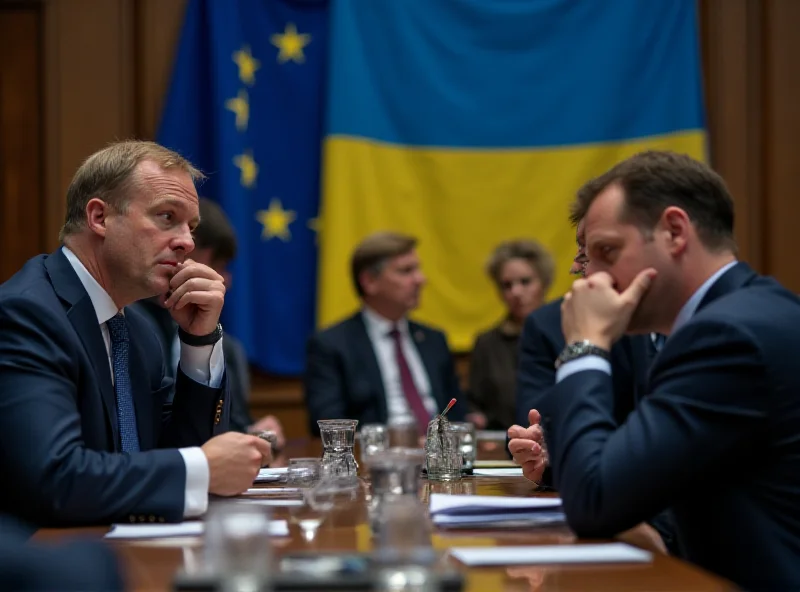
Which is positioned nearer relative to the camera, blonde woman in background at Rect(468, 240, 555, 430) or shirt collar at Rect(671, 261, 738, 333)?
shirt collar at Rect(671, 261, 738, 333)

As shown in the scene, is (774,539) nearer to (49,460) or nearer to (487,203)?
(49,460)

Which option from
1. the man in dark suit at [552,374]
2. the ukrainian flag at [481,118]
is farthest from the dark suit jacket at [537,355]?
the ukrainian flag at [481,118]

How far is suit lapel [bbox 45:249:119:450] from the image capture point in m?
2.11

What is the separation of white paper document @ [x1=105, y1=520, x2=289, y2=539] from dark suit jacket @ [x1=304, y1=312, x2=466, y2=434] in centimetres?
276

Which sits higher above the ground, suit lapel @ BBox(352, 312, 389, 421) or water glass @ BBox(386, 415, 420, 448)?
suit lapel @ BBox(352, 312, 389, 421)

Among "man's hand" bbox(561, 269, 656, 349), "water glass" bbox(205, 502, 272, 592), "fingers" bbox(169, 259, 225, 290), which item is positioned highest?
"fingers" bbox(169, 259, 225, 290)

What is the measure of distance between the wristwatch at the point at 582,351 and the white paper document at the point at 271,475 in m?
0.82

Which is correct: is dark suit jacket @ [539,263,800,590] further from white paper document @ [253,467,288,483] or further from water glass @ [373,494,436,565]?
white paper document @ [253,467,288,483]

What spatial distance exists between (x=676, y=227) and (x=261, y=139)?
401 centimetres

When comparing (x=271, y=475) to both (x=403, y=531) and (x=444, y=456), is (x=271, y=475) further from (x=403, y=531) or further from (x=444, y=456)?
(x=403, y=531)

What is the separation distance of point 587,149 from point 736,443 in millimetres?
4262

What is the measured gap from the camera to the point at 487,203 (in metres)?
5.77

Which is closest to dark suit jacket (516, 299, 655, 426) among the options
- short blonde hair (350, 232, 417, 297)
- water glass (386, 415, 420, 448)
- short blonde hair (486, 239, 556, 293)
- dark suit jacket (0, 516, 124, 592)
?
water glass (386, 415, 420, 448)

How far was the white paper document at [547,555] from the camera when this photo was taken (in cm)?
141
